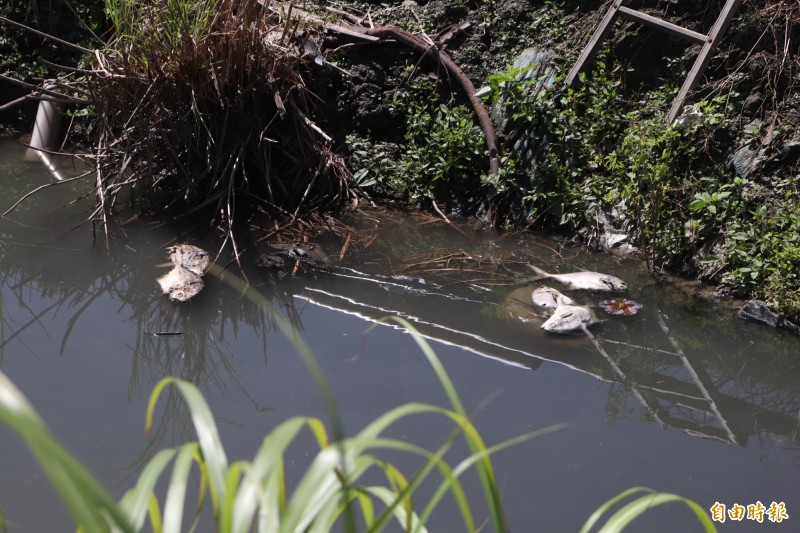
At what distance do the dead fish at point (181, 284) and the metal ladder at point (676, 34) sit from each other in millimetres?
2486

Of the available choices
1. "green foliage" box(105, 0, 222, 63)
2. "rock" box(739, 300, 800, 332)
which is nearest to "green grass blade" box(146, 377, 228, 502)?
"rock" box(739, 300, 800, 332)

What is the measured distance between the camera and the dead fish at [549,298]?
144 inches

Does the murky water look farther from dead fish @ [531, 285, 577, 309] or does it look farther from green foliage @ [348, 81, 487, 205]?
green foliage @ [348, 81, 487, 205]

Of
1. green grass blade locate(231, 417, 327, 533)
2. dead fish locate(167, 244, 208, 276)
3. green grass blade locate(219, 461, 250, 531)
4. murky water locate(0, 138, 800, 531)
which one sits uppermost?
green grass blade locate(231, 417, 327, 533)

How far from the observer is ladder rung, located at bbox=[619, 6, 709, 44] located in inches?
182

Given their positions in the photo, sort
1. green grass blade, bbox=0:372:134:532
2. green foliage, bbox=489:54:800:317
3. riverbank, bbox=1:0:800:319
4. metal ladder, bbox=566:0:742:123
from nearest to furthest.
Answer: green grass blade, bbox=0:372:134:532 < green foliage, bbox=489:54:800:317 < riverbank, bbox=1:0:800:319 < metal ladder, bbox=566:0:742:123

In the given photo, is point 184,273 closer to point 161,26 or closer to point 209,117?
point 209,117

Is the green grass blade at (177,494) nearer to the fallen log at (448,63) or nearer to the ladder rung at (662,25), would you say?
the fallen log at (448,63)

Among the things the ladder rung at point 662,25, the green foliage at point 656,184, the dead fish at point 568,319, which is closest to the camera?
the dead fish at point 568,319

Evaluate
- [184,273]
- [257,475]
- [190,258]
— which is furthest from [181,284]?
[257,475]

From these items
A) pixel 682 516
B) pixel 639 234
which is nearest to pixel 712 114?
pixel 639 234

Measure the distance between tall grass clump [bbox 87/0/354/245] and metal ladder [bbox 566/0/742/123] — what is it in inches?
64.4

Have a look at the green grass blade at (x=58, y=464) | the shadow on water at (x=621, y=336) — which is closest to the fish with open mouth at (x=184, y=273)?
the shadow on water at (x=621, y=336)

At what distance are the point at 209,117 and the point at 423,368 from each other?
7.39ft
